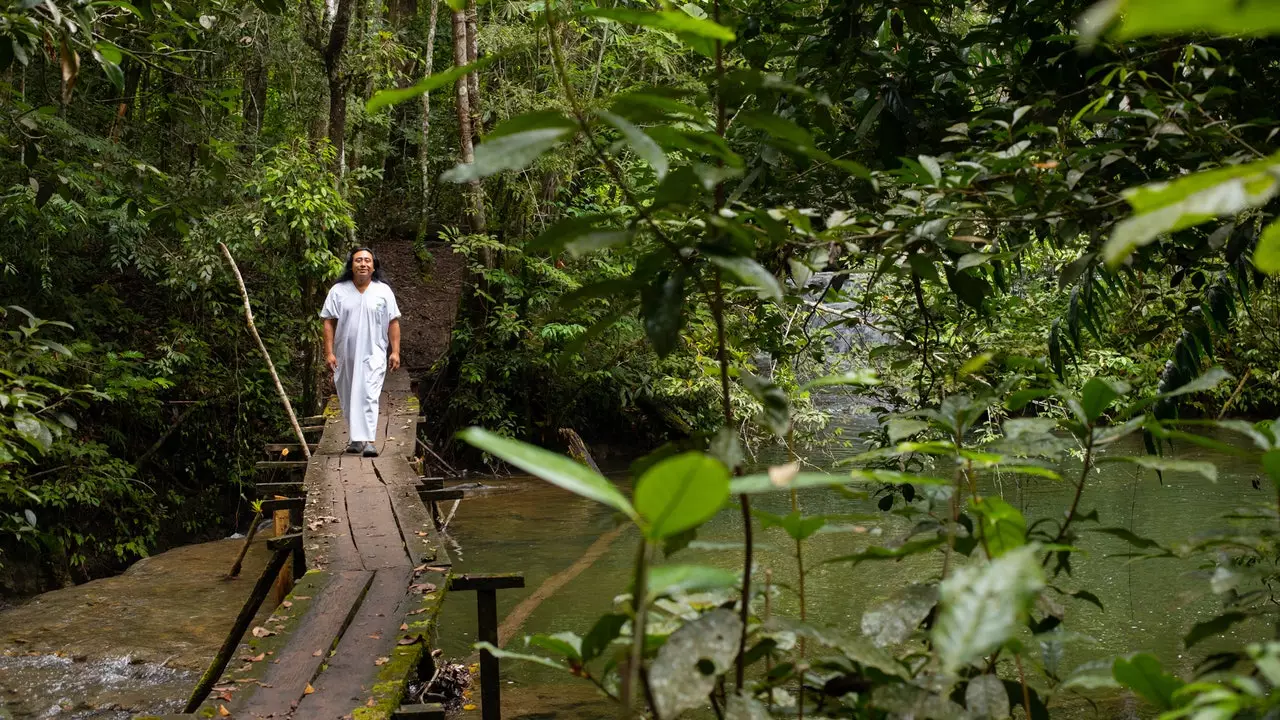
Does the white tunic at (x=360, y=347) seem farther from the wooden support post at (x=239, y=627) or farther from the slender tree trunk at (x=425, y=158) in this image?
the slender tree trunk at (x=425, y=158)

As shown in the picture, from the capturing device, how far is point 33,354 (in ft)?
12.2

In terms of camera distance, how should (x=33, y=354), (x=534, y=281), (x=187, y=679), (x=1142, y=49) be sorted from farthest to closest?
1. (x=534, y=281)
2. (x=187, y=679)
3. (x=33, y=354)
4. (x=1142, y=49)

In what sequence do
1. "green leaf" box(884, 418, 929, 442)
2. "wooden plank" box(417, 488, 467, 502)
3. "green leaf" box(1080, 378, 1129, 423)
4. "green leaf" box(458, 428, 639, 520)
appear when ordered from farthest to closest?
"wooden plank" box(417, 488, 467, 502)
"green leaf" box(884, 418, 929, 442)
"green leaf" box(1080, 378, 1129, 423)
"green leaf" box(458, 428, 639, 520)

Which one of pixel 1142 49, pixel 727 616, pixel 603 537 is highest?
pixel 1142 49

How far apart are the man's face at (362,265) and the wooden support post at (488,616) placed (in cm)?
339

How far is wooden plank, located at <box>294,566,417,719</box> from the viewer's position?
299 centimetres

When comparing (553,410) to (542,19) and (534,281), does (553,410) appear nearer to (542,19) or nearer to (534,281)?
(534,281)

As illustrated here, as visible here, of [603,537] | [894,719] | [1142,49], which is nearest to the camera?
[894,719]

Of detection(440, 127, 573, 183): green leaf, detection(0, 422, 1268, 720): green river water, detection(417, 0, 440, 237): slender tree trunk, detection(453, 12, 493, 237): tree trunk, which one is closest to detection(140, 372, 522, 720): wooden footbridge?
detection(0, 422, 1268, 720): green river water

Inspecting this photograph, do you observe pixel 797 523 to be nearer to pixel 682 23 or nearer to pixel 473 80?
pixel 682 23

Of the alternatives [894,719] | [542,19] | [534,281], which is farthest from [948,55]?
[534,281]

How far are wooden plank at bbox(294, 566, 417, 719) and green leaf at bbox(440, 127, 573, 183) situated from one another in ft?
8.17

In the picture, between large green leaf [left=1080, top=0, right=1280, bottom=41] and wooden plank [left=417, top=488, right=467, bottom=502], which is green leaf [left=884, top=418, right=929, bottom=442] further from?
wooden plank [left=417, top=488, right=467, bottom=502]

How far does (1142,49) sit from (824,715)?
216cm
